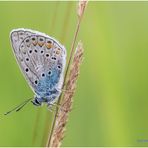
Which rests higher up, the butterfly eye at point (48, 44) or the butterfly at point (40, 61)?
the butterfly eye at point (48, 44)

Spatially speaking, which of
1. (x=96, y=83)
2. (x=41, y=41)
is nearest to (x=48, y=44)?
(x=41, y=41)

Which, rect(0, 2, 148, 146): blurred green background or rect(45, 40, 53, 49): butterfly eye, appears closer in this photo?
rect(0, 2, 148, 146): blurred green background

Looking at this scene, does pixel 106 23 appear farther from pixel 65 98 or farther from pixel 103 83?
pixel 65 98

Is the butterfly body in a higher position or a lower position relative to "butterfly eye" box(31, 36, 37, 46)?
lower

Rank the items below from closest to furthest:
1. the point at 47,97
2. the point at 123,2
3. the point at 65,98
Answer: the point at 65,98 → the point at 47,97 → the point at 123,2

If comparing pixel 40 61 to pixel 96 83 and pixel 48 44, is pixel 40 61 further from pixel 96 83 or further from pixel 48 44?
pixel 96 83

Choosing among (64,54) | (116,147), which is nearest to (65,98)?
(116,147)

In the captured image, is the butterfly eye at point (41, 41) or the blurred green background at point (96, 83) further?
the butterfly eye at point (41, 41)
